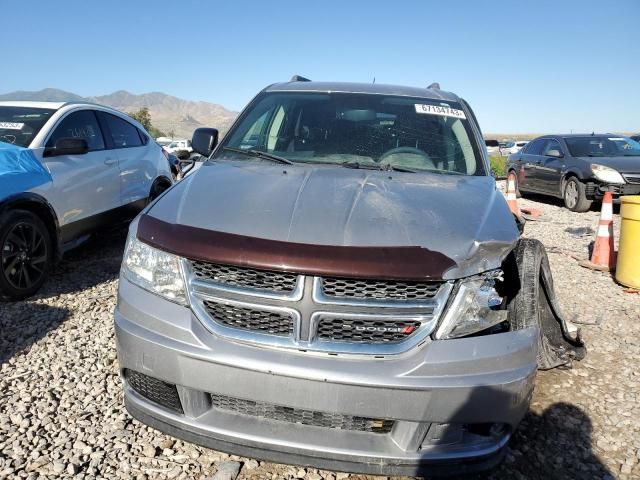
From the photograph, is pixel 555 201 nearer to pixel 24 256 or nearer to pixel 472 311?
pixel 24 256

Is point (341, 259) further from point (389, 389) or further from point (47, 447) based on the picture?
point (47, 447)

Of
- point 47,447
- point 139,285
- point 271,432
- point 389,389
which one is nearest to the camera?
point 389,389

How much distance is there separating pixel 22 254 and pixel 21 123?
141 centimetres

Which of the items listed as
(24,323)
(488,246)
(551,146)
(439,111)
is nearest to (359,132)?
(439,111)

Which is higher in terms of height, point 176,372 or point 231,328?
point 231,328

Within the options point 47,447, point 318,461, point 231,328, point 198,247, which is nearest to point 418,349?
point 318,461

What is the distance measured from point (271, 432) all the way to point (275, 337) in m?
0.38

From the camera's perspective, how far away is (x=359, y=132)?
10.9 feet

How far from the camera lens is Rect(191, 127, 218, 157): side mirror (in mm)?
Result: 3613

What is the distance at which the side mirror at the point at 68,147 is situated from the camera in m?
4.77

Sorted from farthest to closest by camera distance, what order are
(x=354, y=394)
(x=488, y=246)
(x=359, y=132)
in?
(x=359, y=132) < (x=488, y=246) < (x=354, y=394)

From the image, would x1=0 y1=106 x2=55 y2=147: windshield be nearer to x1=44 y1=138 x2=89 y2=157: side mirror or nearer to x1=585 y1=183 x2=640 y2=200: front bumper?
x1=44 y1=138 x2=89 y2=157: side mirror

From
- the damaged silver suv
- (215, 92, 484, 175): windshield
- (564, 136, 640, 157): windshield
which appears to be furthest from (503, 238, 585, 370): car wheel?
(564, 136, 640, 157): windshield

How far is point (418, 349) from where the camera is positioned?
190cm
